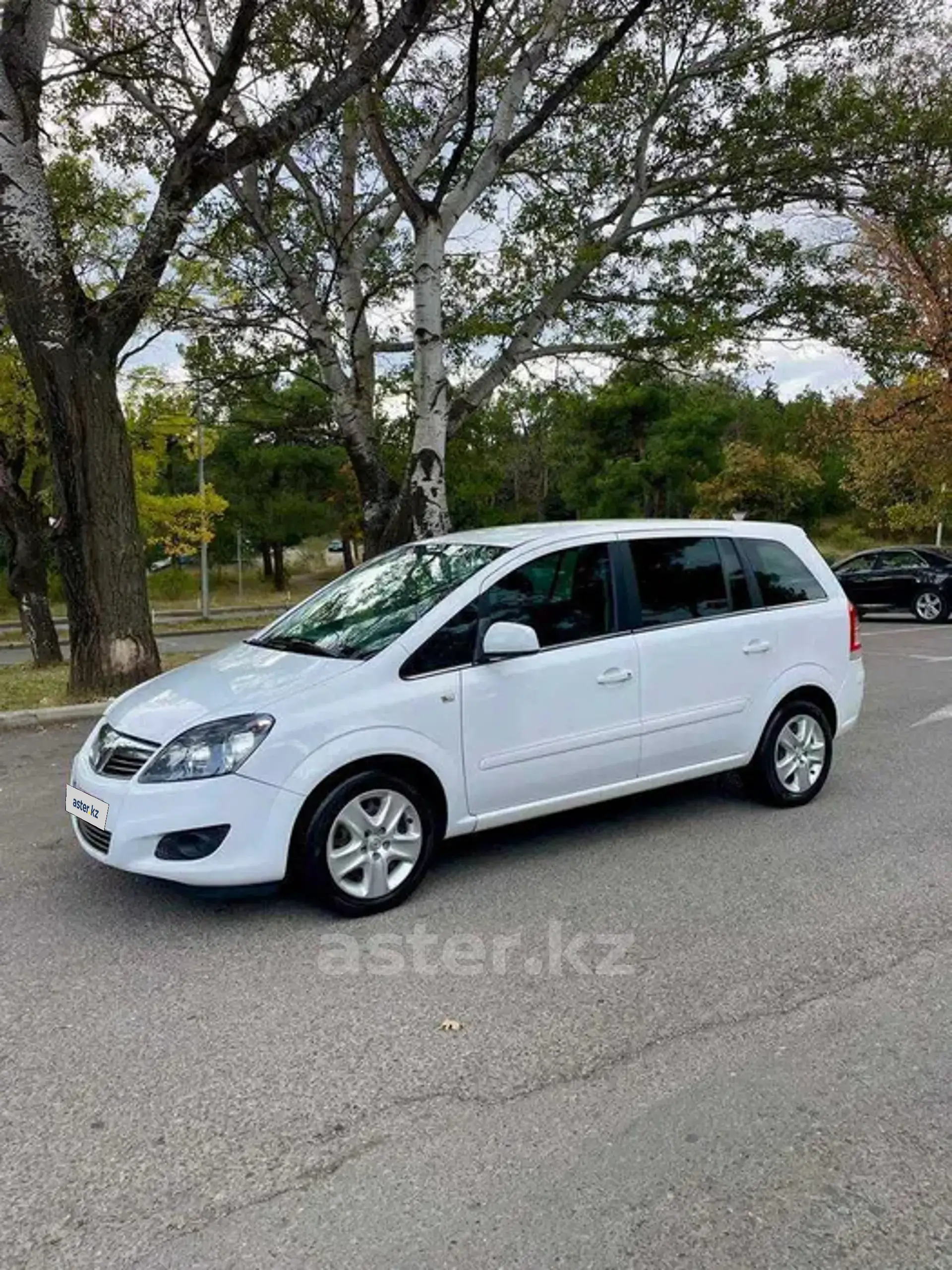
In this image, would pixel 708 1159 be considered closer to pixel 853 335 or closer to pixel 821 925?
pixel 821 925

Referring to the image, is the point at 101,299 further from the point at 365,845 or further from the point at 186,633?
the point at 186,633

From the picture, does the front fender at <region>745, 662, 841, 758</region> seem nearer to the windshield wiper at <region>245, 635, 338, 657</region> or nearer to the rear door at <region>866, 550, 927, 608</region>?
the windshield wiper at <region>245, 635, 338, 657</region>

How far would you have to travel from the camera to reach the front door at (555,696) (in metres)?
4.40

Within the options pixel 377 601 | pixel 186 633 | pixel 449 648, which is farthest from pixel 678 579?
pixel 186 633

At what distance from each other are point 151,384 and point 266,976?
64.0 ft

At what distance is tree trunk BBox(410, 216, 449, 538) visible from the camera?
466 inches

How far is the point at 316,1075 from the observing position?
290 cm

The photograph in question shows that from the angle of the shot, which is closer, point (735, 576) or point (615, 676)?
point (615, 676)

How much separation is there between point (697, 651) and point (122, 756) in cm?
297

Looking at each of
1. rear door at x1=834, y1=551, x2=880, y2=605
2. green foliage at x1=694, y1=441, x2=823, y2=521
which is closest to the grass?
rear door at x1=834, y1=551, x2=880, y2=605

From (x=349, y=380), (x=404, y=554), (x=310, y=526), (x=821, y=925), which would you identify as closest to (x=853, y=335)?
(x=349, y=380)

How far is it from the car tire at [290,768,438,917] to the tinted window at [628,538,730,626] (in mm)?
1705

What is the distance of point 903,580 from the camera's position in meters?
18.6

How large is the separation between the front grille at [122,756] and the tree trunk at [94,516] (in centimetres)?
500
